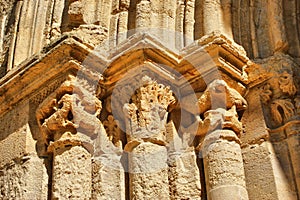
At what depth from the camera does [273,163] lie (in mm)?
4297

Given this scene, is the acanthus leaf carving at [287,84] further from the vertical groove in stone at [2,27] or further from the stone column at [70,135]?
the vertical groove in stone at [2,27]

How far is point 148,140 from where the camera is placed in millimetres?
4211

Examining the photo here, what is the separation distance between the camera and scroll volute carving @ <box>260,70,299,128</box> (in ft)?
14.6

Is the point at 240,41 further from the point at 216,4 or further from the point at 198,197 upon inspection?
the point at 198,197

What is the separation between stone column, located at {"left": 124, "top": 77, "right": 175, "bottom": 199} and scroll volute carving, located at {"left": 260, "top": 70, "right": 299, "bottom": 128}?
0.74 meters

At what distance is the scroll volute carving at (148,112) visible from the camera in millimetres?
4242

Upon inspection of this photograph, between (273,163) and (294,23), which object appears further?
(294,23)

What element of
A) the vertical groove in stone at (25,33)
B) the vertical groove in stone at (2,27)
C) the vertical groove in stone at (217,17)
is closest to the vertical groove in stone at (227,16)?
the vertical groove in stone at (217,17)

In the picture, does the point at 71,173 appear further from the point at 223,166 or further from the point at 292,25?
the point at 292,25

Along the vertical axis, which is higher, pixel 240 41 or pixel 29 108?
pixel 240 41

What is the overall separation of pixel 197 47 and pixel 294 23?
100 centimetres

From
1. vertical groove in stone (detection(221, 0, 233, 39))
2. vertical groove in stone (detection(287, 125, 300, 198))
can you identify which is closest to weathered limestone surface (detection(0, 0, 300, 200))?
vertical groove in stone (detection(287, 125, 300, 198))

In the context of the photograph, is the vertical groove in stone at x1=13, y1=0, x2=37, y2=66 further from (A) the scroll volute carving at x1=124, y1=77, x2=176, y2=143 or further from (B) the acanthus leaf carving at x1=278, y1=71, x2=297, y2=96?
(B) the acanthus leaf carving at x1=278, y1=71, x2=297, y2=96

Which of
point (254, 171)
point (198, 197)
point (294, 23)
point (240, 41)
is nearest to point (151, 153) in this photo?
point (198, 197)
